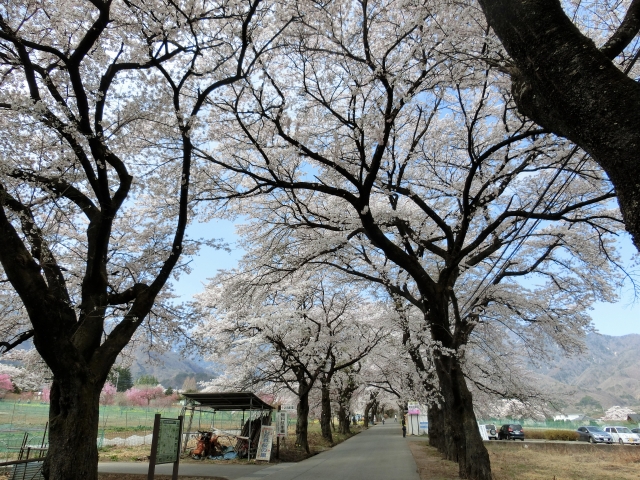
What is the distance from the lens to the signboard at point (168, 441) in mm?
7652

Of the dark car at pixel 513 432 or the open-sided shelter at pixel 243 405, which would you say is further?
the dark car at pixel 513 432

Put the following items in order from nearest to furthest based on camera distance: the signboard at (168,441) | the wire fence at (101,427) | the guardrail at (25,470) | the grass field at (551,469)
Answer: the guardrail at (25,470) < the signboard at (168,441) < the grass field at (551,469) < the wire fence at (101,427)

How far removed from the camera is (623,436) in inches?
1187

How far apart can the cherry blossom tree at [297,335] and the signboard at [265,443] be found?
2.84 meters

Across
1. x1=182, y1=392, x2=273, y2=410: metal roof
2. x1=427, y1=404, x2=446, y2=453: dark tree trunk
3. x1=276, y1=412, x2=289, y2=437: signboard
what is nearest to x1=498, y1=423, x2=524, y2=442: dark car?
x1=427, y1=404, x2=446, y2=453: dark tree trunk

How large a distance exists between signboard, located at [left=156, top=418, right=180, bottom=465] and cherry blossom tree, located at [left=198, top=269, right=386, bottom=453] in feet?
17.3

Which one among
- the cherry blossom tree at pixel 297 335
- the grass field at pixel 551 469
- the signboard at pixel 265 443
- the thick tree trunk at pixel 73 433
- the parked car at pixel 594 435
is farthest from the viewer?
the parked car at pixel 594 435

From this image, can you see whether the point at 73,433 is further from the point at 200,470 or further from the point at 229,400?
the point at 229,400

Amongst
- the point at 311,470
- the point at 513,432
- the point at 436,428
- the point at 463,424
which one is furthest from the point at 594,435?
the point at 463,424

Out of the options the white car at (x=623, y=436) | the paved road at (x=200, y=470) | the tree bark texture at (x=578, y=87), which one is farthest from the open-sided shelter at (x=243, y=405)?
the white car at (x=623, y=436)

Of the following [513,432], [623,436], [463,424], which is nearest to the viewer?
[463,424]

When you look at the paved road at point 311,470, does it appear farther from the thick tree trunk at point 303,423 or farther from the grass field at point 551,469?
the thick tree trunk at point 303,423

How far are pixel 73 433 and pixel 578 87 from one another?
287 inches

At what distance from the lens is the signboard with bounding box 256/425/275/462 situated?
15375mm
